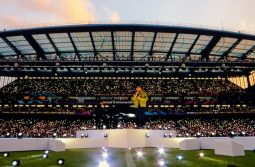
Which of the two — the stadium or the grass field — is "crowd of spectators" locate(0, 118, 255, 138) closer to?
the stadium

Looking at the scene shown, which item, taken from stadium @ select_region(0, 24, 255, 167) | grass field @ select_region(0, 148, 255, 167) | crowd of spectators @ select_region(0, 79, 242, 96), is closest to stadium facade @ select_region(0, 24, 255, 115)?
stadium @ select_region(0, 24, 255, 167)

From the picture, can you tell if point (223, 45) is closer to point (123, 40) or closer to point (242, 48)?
point (242, 48)

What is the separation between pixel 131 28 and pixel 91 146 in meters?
18.7

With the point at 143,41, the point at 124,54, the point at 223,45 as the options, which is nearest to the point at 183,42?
the point at 143,41

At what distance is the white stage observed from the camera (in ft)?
91.8

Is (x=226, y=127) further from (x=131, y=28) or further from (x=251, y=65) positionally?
(x=131, y=28)

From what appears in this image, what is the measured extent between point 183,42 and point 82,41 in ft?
53.5

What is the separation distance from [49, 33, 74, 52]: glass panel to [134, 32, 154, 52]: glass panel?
10832 mm

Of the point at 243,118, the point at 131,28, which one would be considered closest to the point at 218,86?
the point at 243,118

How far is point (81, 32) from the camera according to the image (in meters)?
43.6

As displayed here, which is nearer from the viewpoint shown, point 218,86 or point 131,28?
point 131,28

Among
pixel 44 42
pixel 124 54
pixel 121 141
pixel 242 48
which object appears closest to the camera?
pixel 121 141

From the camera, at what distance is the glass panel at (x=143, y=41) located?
44.1m

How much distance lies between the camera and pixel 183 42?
154 feet
